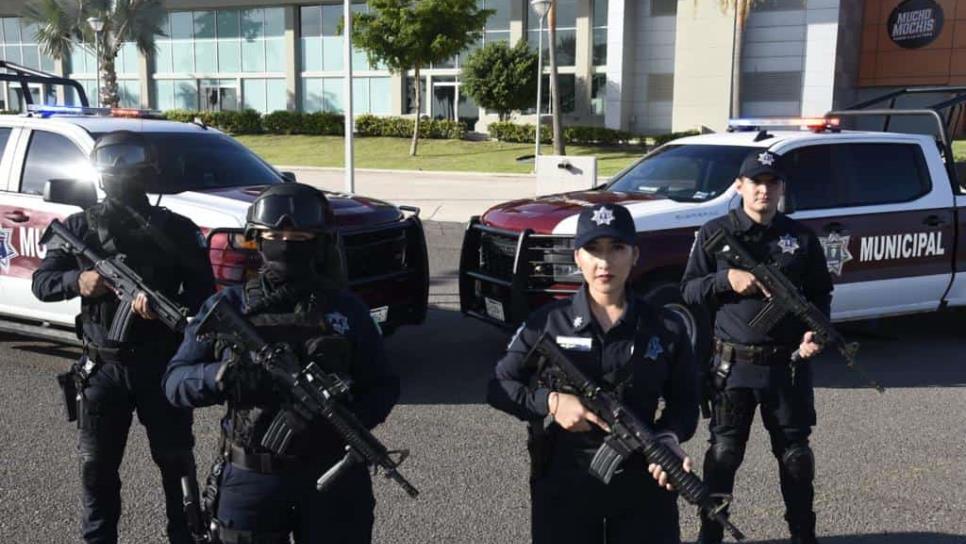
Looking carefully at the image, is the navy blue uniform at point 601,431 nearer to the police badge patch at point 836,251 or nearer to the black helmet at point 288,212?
the black helmet at point 288,212

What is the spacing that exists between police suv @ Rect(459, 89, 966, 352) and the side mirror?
10.2 feet

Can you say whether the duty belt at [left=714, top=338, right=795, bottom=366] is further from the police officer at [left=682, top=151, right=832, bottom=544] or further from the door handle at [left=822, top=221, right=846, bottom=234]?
the door handle at [left=822, top=221, right=846, bottom=234]

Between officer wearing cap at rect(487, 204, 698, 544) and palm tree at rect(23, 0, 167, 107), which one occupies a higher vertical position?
palm tree at rect(23, 0, 167, 107)

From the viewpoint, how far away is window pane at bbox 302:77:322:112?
4175 cm

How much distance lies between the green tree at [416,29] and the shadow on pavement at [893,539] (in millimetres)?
26394

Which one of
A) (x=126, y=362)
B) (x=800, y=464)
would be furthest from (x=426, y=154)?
(x=800, y=464)

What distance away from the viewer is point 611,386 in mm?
2564

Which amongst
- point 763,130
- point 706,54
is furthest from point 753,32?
point 763,130

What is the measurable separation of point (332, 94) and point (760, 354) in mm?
39689

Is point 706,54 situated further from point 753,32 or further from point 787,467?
point 787,467

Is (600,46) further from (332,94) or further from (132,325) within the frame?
(132,325)

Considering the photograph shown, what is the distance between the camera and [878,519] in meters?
4.15

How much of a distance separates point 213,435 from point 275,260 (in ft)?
9.95

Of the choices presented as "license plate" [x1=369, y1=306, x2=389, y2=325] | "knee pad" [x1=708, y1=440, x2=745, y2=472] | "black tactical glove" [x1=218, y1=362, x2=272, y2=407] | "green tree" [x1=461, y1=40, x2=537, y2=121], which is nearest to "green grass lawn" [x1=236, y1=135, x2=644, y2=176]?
"green tree" [x1=461, y1=40, x2=537, y2=121]
